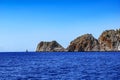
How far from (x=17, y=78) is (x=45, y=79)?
472 centimetres

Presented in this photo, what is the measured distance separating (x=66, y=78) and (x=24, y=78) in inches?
266

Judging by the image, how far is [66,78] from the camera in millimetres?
50531

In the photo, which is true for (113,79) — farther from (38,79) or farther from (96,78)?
(38,79)

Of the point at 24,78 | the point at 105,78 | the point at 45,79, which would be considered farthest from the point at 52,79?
the point at 105,78

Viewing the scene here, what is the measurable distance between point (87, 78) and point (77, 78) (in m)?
1.58


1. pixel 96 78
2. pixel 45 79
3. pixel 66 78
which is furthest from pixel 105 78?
pixel 45 79

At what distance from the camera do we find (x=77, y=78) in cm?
5022

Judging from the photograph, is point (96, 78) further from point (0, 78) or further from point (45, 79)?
point (0, 78)

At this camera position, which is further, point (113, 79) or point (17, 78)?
point (17, 78)

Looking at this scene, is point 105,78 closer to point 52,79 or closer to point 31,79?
point 52,79

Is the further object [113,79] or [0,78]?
[0,78]

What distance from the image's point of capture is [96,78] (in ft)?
163

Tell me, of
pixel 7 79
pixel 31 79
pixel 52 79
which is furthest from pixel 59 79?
pixel 7 79

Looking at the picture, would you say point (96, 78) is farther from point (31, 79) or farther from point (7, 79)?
point (7, 79)
